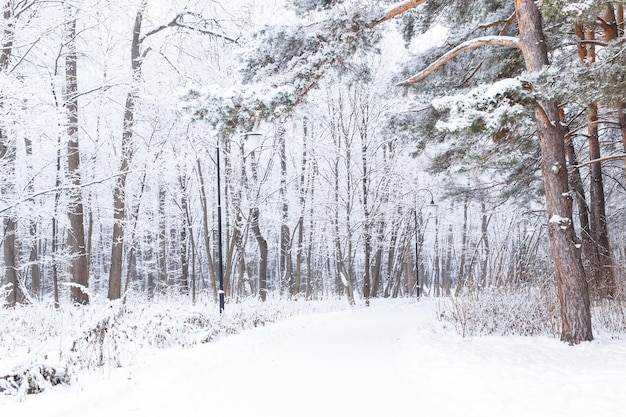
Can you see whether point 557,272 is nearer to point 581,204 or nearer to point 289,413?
point 289,413

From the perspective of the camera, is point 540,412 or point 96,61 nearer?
point 540,412

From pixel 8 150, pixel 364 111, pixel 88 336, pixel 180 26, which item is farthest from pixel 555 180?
pixel 364 111

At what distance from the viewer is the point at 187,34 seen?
15.0 meters

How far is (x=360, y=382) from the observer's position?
19.3 ft

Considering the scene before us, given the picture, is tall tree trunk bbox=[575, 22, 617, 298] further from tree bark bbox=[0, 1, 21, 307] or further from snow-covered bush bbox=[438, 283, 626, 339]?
tree bark bbox=[0, 1, 21, 307]

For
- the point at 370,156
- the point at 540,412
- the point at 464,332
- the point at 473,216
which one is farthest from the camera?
the point at 473,216

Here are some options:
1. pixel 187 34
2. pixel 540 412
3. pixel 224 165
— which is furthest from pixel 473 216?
pixel 540 412

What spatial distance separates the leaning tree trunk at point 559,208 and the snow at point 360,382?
0.50 meters

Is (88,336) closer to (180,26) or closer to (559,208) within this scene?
(559,208)

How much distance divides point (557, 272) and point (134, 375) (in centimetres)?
672

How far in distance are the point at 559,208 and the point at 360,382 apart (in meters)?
4.47

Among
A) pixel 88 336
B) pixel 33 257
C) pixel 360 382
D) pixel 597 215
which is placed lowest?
pixel 360 382

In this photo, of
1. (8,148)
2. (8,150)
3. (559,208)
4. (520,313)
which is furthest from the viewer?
(8,150)

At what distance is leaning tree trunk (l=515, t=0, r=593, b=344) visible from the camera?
7523mm
